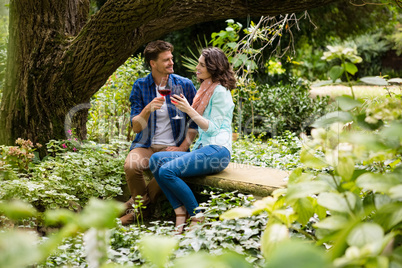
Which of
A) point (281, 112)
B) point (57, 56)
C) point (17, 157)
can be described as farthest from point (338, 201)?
point (281, 112)

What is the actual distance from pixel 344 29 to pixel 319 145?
1090 centimetres

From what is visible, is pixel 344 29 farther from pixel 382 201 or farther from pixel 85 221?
pixel 85 221

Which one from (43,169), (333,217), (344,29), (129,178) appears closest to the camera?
→ (333,217)

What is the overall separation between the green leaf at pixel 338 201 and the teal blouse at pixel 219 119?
2.08 metres

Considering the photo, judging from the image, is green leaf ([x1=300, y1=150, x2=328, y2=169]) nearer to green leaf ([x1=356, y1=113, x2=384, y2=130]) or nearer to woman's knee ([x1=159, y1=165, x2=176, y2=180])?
green leaf ([x1=356, y1=113, x2=384, y2=130])

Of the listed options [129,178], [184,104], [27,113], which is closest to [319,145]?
[184,104]

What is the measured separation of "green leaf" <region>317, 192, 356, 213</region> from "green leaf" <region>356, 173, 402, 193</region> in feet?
0.17

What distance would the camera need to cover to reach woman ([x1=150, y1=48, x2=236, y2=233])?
3080 mm

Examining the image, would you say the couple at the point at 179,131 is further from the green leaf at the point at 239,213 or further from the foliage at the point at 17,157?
the green leaf at the point at 239,213

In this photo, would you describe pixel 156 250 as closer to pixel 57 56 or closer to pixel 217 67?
pixel 217 67

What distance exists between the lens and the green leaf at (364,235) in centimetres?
93

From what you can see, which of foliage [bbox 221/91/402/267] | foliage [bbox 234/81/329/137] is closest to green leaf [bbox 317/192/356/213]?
foliage [bbox 221/91/402/267]

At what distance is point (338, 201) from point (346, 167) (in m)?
0.11

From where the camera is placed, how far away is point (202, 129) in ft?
10.6
